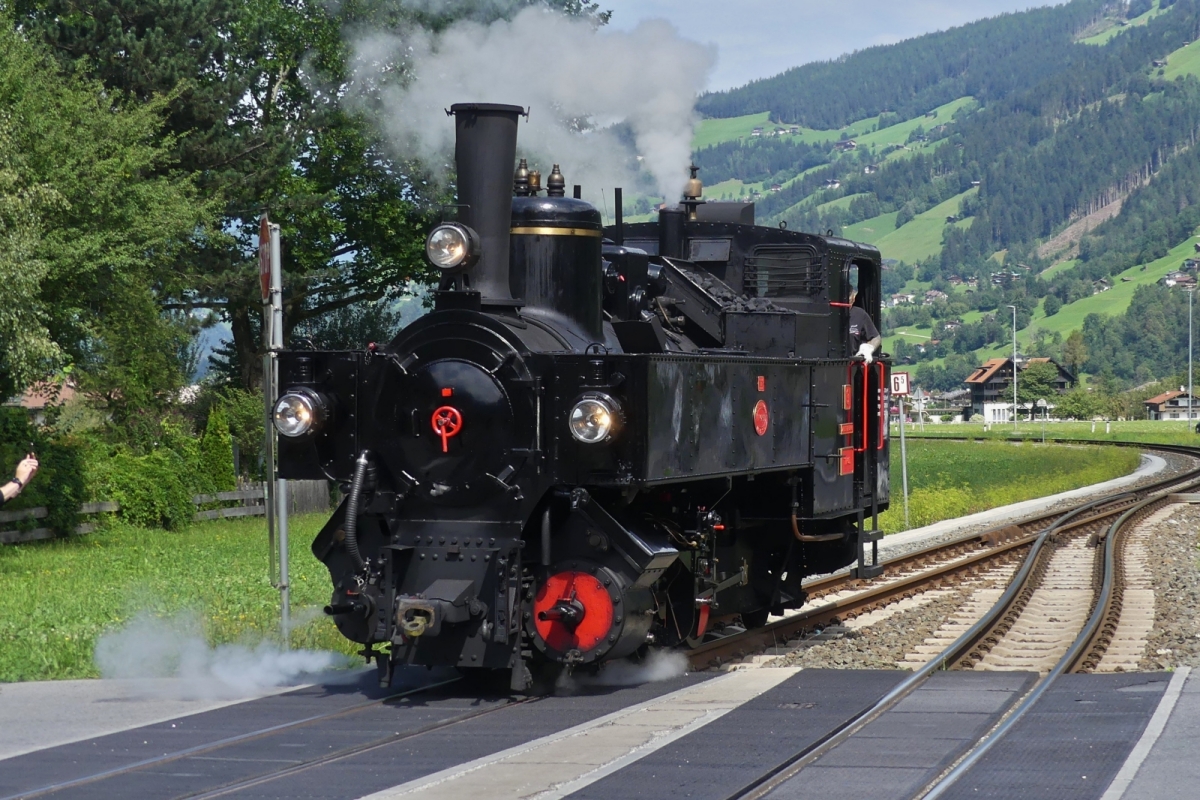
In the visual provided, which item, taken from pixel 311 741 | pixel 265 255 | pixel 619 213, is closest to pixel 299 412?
pixel 265 255

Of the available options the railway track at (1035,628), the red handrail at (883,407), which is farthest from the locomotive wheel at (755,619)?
the red handrail at (883,407)

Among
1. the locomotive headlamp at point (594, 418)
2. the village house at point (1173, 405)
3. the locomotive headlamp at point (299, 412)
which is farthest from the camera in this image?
the village house at point (1173, 405)

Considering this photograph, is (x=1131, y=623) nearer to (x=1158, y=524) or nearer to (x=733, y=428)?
(x=733, y=428)

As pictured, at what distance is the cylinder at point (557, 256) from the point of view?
8.96 metres

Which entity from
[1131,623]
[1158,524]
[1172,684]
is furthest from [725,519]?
[1158,524]

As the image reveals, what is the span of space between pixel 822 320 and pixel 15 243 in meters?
10.4

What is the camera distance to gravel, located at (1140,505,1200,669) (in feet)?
32.8

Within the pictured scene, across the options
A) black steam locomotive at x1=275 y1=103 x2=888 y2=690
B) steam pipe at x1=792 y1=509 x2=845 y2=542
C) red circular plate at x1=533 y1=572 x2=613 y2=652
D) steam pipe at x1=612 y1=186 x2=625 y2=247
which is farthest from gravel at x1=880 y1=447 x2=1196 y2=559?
red circular plate at x1=533 y1=572 x2=613 y2=652

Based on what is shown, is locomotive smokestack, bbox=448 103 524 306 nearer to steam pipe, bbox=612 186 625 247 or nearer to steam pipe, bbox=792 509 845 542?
steam pipe, bbox=612 186 625 247

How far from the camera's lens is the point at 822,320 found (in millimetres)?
10945

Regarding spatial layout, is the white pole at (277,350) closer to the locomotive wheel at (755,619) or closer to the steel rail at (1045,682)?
the locomotive wheel at (755,619)

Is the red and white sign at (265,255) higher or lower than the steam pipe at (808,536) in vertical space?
higher

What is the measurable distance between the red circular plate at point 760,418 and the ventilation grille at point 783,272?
1789 mm

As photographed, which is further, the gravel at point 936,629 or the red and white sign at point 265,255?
the gravel at point 936,629
